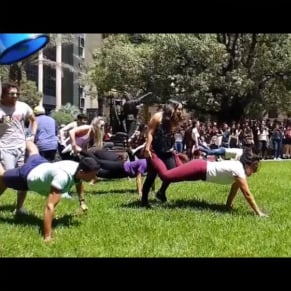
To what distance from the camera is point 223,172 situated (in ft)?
23.9

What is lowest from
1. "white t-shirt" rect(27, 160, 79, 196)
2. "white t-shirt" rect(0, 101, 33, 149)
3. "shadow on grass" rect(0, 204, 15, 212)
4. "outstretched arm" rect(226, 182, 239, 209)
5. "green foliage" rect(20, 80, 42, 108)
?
"green foliage" rect(20, 80, 42, 108)

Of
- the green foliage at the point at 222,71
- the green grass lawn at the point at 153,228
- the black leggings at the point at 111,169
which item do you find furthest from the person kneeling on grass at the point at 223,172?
the green foliage at the point at 222,71

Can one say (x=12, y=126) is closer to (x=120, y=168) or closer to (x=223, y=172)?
(x=120, y=168)

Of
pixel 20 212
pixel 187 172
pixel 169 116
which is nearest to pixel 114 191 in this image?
pixel 169 116

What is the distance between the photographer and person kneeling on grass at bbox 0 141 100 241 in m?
5.71

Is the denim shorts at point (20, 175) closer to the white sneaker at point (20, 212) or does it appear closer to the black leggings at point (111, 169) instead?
the white sneaker at point (20, 212)

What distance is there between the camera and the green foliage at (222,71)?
28.3 meters

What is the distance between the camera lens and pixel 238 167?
7.19 m

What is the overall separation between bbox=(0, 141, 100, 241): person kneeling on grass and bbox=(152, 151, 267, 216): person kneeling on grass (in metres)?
1.78

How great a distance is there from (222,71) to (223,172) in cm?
2183

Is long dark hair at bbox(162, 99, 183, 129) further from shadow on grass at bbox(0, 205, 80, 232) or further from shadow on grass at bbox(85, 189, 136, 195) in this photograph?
shadow on grass at bbox(85, 189, 136, 195)

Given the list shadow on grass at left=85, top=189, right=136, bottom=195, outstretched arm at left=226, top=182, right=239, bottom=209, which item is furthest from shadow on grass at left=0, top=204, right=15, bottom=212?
outstretched arm at left=226, top=182, right=239, bottom=209

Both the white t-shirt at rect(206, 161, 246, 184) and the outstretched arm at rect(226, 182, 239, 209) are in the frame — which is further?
the outstretched arm at rect(226, 182, 239, 209)
